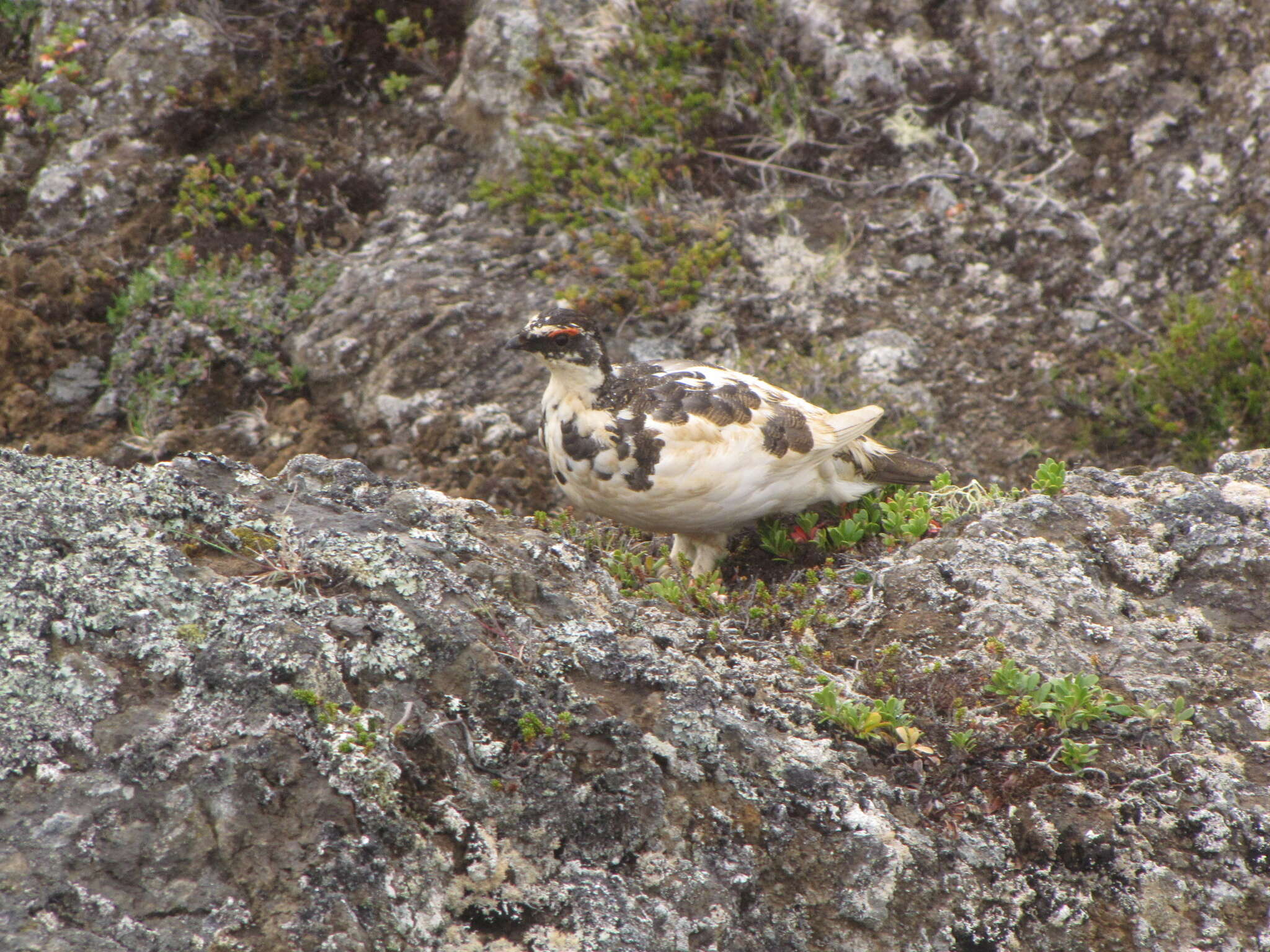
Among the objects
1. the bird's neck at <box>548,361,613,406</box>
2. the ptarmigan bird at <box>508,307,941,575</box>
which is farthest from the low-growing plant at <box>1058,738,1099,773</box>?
the bird's neck at <box>548,361,613,406</box>

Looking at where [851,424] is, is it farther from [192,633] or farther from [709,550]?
[192,633]

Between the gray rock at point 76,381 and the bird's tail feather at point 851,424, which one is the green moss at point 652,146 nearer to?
the bird's tail feather at point 851,424

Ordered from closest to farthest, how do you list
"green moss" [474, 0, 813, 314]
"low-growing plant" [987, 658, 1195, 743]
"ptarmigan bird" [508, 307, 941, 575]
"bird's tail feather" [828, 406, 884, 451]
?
"low-growing plant" [987, 658, 1195, 743] → "ptarmigan bird" [508, 307, 941, 575] → "bird's tail feather" [828, 406, 884, 451] → "green moss" [474, 0, 813, 314]

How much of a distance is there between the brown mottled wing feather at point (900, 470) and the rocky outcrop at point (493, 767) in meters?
1.63

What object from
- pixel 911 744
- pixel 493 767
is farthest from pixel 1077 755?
pixel 493 767

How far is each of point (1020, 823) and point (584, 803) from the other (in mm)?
1387

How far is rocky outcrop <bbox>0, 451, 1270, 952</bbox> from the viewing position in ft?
8.13

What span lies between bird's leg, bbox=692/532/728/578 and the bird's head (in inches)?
40.9

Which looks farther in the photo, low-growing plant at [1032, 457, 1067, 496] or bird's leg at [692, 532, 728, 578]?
bird's leg at [692, 532, 728, 578]

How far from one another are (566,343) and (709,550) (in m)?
1.37

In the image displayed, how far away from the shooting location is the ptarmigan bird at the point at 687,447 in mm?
4914

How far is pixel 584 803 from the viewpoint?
2879 millimetres

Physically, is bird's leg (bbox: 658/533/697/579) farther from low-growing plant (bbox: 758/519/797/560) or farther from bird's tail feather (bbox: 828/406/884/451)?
bird's tail feather (bbox: 828/406/884/451)

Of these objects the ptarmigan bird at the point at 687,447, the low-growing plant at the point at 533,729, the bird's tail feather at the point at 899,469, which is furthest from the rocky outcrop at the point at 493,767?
the bird's tail feather at the point at 899,469
